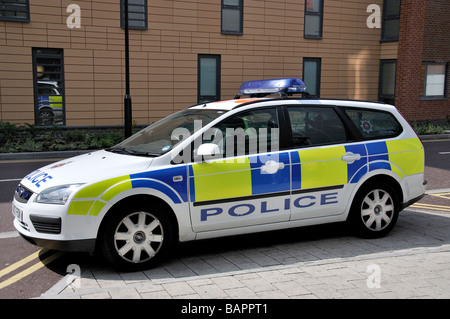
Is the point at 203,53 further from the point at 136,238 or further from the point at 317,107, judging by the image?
the point at 136,238

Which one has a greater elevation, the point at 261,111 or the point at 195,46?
the point at 195,46

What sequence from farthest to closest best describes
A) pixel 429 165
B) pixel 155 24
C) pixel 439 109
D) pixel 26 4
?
1. pixel 439 109
2. pixel 155 24
3. pixel 26 4
4. pixel 429 165

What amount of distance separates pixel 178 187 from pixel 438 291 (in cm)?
246

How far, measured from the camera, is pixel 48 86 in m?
14.6

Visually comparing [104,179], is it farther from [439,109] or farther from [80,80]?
[439,109]

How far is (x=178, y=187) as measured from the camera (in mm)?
4656

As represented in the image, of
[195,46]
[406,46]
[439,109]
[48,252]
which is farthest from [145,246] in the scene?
[439,109]

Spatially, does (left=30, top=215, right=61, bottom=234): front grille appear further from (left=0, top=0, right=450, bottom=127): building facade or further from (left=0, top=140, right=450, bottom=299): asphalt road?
(left=0, top=0, right=450, bottom=127): building facade

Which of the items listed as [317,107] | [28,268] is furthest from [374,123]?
[28,268]

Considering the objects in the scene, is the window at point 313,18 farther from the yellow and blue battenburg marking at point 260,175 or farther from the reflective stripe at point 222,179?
the reflective stripe at point 222,179

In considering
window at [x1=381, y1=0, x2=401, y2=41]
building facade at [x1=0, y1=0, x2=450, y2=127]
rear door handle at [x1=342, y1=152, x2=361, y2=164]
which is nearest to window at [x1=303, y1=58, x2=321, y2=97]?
building facade at [x1=0, y1=0, x2=450, y2=127]

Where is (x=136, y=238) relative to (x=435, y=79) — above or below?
below

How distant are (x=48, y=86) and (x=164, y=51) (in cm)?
381

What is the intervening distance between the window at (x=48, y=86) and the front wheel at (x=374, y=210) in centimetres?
1143
